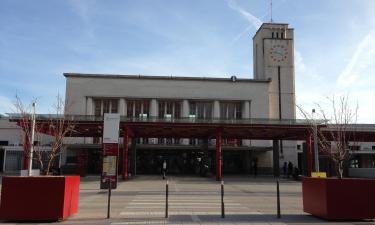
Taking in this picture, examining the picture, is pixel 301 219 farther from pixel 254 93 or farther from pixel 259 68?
pixel 259 68

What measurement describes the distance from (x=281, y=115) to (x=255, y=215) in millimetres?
47487

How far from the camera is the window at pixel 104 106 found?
55.0 meters

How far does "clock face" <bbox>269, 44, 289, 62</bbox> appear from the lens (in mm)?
61562

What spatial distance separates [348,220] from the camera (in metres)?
12.2

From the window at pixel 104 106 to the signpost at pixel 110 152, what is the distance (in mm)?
30624

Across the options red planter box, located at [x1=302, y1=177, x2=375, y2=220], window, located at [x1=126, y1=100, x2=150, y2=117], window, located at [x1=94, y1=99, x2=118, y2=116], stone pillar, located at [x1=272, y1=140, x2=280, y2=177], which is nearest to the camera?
red planter box, located at [x1=302, y1=177, x2=375, y2=220]

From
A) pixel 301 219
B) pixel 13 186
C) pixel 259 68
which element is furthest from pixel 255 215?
pixel 259 68

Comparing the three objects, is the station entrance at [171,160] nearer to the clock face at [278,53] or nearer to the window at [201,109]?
the window at [201,109]

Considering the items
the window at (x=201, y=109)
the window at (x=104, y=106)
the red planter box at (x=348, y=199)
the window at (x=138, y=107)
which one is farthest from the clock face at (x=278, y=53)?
the red planter box at (x=348, y=199)

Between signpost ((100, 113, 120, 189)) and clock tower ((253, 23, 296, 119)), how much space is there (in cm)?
3731

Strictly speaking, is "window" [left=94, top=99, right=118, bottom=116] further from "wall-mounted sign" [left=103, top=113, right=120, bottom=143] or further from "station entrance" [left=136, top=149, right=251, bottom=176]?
"wall-mounted sign" [left=103, top=113, right=120, bottom=143]

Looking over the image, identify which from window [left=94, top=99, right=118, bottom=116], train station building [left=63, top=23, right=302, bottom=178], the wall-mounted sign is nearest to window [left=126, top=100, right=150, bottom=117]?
train station building [left=63, top=23, right=302, bottom=178]

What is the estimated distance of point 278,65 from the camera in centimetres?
6122

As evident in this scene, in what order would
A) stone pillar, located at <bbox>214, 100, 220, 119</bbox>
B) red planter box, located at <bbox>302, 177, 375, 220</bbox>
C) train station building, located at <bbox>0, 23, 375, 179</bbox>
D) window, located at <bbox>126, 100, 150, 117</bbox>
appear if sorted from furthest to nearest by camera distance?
1. stone pillar, located at <bbox>214, 100, 220, 119</bbox>
2. window, located at <bbox>126, 100, 150, 117</bbox>
3. train station building, located at <bbox>0, 23, 375, 179</bbox>
4. red planter box, located at <bbox>302, 177, 375, 220</bbox>
